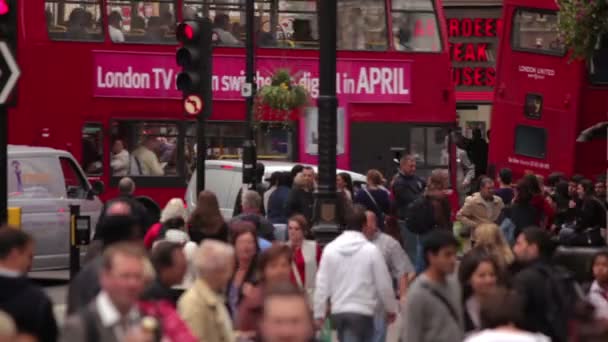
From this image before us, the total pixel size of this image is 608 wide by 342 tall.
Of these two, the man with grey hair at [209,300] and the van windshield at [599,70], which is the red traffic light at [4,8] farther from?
the van windshield at [599,70]

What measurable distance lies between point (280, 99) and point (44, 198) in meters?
7.18

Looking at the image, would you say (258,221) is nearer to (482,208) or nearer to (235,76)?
(482,208)

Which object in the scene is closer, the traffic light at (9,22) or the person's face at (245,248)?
the person's face at (245,248)

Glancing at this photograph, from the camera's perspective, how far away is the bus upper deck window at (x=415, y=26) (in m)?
30.2

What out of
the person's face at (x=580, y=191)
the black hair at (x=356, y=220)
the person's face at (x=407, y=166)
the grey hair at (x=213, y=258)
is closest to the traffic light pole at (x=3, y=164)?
the black hair at (x=356, y=220)

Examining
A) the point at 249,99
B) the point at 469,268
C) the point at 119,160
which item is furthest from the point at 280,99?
the point at 469,268

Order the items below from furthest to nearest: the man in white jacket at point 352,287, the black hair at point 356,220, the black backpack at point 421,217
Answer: the black backpack at point 421,217 < the black hair at point 356,220 < the man in white jacket at point 352,287

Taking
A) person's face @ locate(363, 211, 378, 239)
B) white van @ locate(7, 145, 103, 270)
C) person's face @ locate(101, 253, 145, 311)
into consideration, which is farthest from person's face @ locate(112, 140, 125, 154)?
person's face @ locate(101, 253, 145, 311)

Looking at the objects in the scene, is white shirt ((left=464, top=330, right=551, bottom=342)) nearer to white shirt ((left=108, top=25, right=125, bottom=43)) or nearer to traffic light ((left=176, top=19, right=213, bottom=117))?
traffic light ((left=176, top=19, right=213, bottom=117))

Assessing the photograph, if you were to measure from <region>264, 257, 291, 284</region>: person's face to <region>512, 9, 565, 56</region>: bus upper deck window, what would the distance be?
20.2m

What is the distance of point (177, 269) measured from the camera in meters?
9.62

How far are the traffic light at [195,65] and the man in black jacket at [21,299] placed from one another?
25.8 feet

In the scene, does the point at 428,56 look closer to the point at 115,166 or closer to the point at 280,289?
the point at 115,166

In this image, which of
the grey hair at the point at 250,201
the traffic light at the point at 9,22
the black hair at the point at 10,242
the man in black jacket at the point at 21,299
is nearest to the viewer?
the man in black jacket at the point at 21,299
